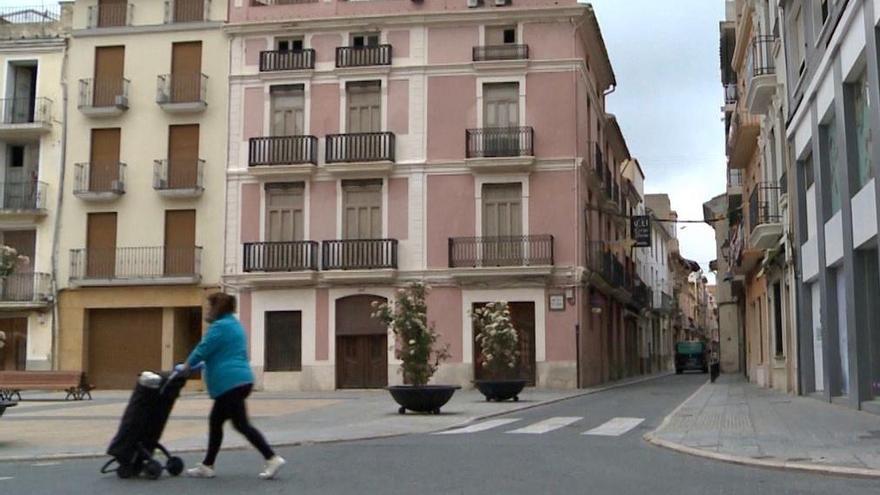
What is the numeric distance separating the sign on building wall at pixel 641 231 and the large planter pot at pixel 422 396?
20.4m

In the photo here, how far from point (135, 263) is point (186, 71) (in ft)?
22.6

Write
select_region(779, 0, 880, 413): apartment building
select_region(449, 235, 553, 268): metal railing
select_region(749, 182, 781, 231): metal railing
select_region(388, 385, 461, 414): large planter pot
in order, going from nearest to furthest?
select_region(779, 0, 880, 413): apartment building → select_region(388, 385, 461, 414): large planter pot → select_region(749, 182, 781, 231): metal railing → select_region(449, 235, 553, 268): metal railing

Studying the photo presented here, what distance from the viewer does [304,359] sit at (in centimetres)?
3147

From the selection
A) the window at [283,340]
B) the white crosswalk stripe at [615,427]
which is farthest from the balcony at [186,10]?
the white crosswalk stripe at [615,427]

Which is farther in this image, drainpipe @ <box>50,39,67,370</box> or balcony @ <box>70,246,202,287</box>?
drainpipe @ <box>50,39,67,370</box>

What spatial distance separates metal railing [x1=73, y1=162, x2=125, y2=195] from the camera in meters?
33.0

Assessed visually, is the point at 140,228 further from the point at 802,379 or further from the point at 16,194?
the point at 802,379

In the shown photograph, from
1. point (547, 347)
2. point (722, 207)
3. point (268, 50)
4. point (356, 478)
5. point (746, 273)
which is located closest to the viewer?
point (356, 478)

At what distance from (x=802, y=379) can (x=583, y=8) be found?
14.5 m

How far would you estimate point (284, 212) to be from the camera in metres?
32.2

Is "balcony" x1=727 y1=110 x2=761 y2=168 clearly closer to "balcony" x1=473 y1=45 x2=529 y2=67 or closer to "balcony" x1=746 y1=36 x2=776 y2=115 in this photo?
"balcony" x1=746 y1=36 x2=776 y2=115

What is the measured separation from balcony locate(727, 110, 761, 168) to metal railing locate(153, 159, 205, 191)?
18.2 meters

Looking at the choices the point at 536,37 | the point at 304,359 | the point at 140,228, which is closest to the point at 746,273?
the point at 536,37

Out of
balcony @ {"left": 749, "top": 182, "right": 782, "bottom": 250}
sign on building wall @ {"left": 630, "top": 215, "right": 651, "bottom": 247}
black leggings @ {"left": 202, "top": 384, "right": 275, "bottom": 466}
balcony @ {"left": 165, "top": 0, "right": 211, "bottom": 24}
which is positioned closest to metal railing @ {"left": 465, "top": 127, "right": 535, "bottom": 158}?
balcony @ {"left": 749, "top": 182, "right": 782, "bottom": 250}
